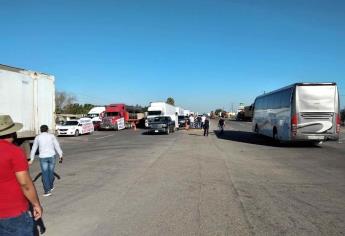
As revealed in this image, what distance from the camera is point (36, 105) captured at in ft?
60.7

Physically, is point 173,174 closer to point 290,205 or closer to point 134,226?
point 290,205

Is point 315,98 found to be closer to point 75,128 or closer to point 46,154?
point 46,154

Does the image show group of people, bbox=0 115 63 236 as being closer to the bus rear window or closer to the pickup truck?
the bus rear window

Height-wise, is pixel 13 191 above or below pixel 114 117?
below

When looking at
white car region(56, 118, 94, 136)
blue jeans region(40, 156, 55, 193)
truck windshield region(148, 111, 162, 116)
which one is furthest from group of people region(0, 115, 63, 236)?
truck windshield region(148, 111, 162, 116)

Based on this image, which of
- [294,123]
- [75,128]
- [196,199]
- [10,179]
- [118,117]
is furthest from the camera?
[118,117]

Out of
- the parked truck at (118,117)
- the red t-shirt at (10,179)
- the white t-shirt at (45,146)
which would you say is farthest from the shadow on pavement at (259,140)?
the red t-shirt at (10,179)

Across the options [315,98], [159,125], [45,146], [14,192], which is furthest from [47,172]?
[159,125]

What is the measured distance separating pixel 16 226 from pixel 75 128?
130 ft

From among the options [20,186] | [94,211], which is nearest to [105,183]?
[94,211]

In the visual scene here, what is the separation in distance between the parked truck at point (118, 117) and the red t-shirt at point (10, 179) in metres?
51.8

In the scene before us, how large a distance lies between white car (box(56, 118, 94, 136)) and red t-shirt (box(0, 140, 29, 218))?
3743 centimetres

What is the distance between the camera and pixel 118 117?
57.3 meters

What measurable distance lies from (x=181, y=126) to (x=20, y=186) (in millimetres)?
58848
